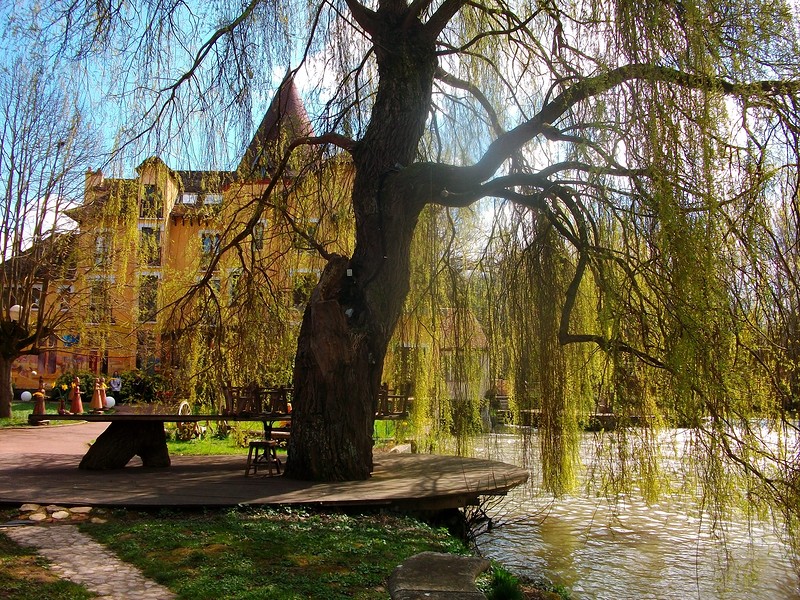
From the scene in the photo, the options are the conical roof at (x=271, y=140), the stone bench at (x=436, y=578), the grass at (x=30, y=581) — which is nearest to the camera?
the stone bench at (x=436, y=578)

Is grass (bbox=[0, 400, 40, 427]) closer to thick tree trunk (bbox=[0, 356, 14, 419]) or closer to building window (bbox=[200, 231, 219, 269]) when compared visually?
thick tree trunk (bbox=[0, 356, 14, 419])

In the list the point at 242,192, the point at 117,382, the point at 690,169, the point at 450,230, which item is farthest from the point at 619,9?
the point at 117,382

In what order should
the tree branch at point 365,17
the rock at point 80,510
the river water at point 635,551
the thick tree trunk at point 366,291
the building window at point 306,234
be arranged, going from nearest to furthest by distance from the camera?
the rock at point 80,510
the river water at point 635,551
the thick tree trunk at point 366,291
the tree branch at point 365,17
the building window at point 306,234

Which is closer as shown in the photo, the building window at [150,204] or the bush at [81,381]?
the building window at [150,204]

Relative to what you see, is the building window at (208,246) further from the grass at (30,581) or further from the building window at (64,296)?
the building window at (64,296)

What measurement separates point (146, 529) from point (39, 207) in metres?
16.2

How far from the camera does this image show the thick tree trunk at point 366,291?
8.27 m

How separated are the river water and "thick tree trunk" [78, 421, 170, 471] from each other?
463 cm

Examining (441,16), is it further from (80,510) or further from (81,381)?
(81,381)

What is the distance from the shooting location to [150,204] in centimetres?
901

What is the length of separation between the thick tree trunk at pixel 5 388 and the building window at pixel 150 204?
12850 mm

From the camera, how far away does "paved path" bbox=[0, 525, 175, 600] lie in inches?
167

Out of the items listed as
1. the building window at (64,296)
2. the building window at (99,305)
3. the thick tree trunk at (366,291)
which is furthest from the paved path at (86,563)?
the building window at (64,296)

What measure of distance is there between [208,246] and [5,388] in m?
12.0
